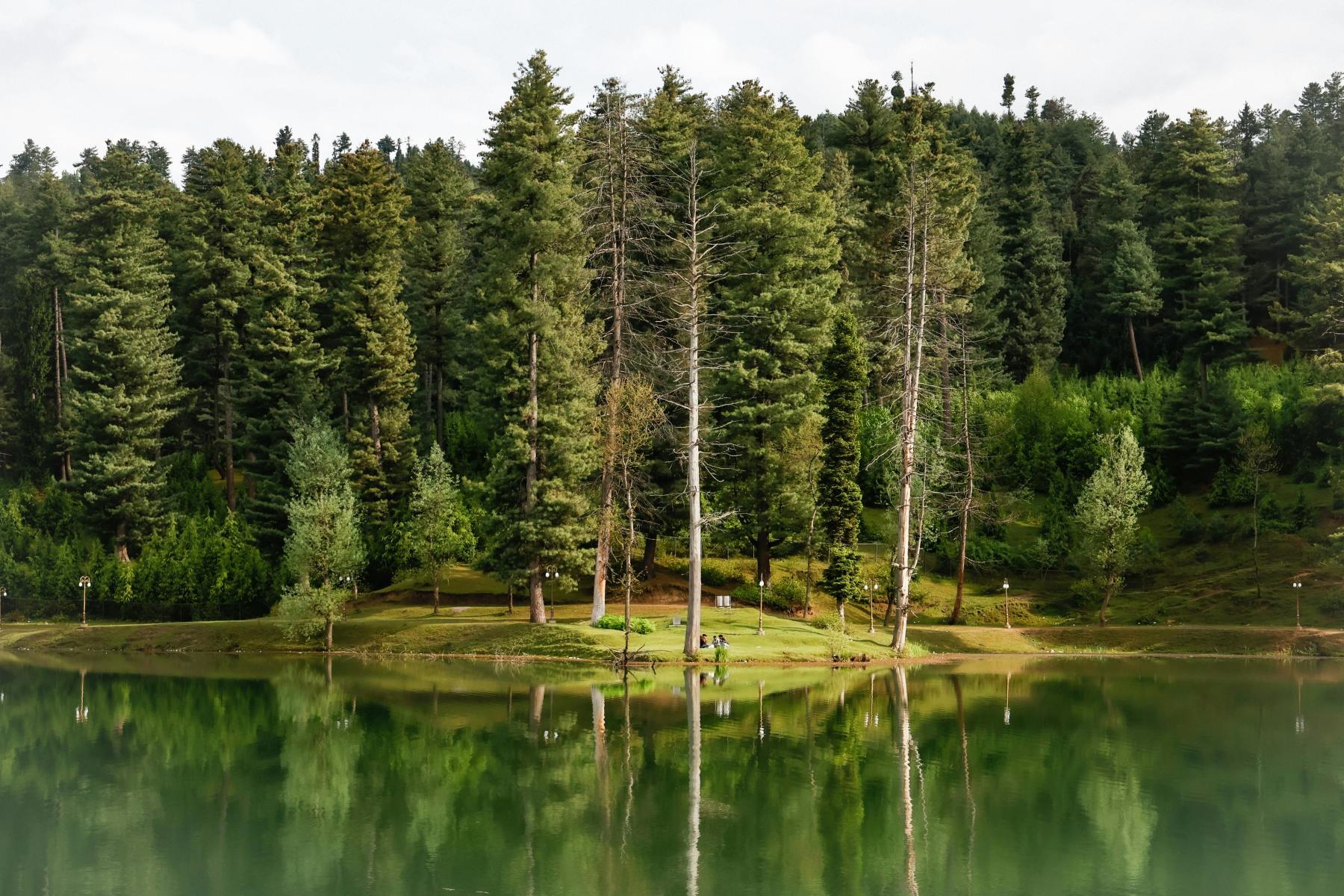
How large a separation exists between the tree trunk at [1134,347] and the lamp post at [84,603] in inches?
2574

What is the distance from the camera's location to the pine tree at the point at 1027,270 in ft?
267

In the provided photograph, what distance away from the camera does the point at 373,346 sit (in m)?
61.5

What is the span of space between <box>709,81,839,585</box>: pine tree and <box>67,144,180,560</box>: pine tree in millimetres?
33501

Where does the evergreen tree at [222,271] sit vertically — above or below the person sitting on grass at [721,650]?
above

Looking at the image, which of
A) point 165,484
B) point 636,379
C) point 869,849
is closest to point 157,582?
point 165,484

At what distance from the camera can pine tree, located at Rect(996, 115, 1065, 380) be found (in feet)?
267

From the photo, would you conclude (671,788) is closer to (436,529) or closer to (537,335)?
(537,335)

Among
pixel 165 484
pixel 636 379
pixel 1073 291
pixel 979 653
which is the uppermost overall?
pixel 1073 291

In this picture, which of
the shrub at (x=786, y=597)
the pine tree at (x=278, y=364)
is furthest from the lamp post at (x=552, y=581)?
the pine tree at (x=278, y=364)

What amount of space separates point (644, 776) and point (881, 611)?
37205mm

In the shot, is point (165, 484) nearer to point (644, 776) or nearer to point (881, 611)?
point (881, 611)

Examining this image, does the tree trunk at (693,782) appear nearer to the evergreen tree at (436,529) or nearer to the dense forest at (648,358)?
the dense forest at (648,358)

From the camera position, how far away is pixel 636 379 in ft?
167

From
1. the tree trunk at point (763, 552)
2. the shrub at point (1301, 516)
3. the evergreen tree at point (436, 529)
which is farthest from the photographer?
the shrub at point (1301, 516)
